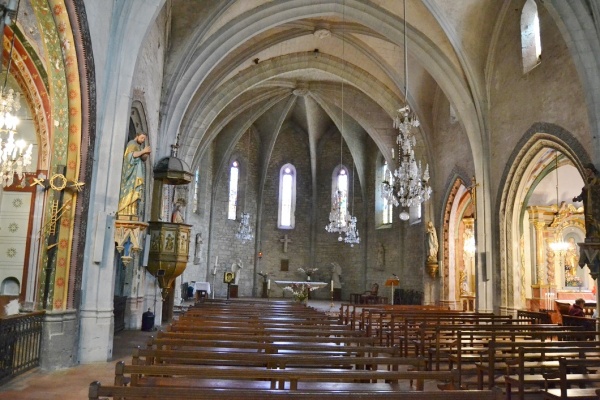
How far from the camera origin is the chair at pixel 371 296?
22.3 meters

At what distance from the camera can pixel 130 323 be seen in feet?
42.3

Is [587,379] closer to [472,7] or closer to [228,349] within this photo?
[228,349]

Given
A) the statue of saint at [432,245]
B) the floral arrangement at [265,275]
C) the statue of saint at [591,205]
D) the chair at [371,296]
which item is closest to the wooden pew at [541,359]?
the statue of saint at [591,205]

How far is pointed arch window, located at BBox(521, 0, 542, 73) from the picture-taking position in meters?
12.6

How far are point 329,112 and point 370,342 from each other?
19.4 metres

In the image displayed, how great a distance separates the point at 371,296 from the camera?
22.5 m

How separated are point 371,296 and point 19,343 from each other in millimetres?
17291

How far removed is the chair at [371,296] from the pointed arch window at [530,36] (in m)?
12.5

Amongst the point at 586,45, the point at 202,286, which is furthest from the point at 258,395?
the point at 202,286

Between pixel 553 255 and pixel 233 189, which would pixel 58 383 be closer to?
pixel 553 255

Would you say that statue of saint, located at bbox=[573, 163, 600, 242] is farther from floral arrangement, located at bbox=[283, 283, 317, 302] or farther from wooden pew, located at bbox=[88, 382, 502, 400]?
floral arrangement, located at bbox=[283, 283, 317, 302]

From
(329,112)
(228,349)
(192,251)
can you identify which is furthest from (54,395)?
(329,112)

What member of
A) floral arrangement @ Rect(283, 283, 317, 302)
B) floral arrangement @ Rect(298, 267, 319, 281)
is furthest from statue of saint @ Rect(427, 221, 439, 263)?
floral arrangement @ Rect(298, 267, 319, 281)

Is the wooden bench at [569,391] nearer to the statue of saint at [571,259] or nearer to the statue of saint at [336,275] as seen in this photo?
Result: the statue of saint at [571,259]
